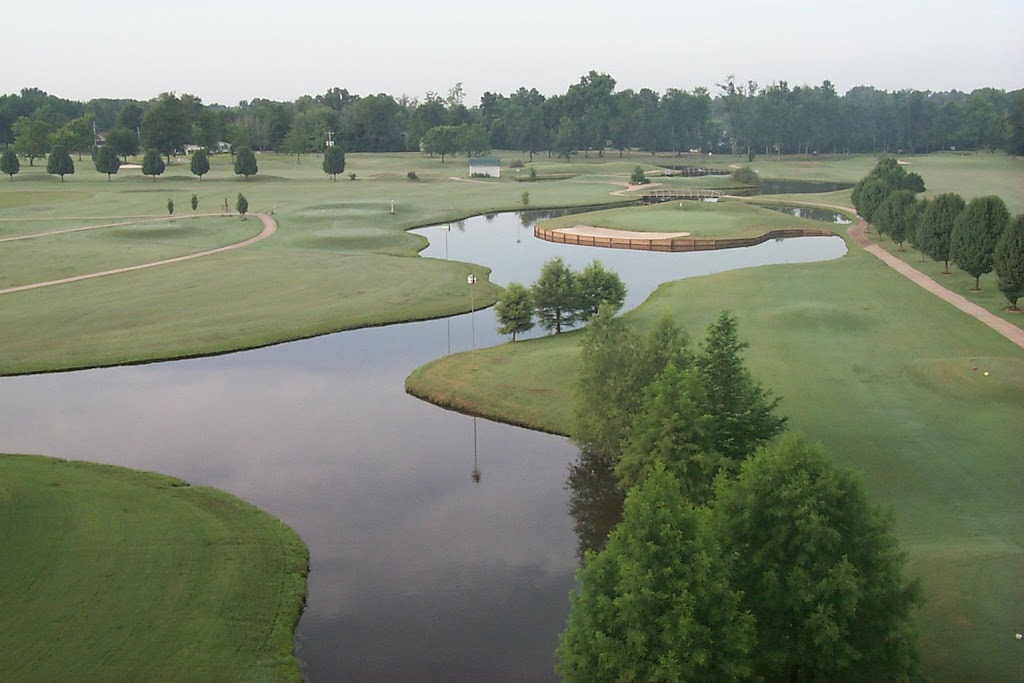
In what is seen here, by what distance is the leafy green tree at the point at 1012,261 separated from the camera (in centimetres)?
5041

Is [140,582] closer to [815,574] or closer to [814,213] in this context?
[815,574]

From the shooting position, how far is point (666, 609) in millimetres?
16422

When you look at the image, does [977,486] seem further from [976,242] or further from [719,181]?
[719,181]

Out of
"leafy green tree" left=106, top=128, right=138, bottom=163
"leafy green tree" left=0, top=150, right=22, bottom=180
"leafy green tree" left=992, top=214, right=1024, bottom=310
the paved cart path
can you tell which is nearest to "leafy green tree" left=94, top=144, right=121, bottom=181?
"leafy green tree" left=106, top=128, right=138, bottom=163

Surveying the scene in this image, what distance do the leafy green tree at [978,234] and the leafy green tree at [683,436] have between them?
4072cm

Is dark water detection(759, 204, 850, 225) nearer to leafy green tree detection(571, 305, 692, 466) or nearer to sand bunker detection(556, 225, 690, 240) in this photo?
sand bunker detection(556, 225, 690, 240)

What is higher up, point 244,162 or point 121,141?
point 121,141

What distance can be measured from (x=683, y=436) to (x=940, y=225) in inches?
1942

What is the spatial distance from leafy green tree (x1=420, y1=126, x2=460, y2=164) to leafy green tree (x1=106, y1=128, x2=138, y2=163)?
2091 inches

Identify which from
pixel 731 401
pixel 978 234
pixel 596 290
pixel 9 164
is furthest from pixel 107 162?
pixel 731 401

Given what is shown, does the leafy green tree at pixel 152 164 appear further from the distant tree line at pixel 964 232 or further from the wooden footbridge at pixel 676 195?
the distant tree line at pixel 964 232

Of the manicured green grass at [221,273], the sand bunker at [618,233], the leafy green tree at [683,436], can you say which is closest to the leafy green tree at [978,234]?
the manicured green grass at [221,273]

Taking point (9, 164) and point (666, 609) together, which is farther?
point (9, 164)

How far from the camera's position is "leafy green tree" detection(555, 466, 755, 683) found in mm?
16172
